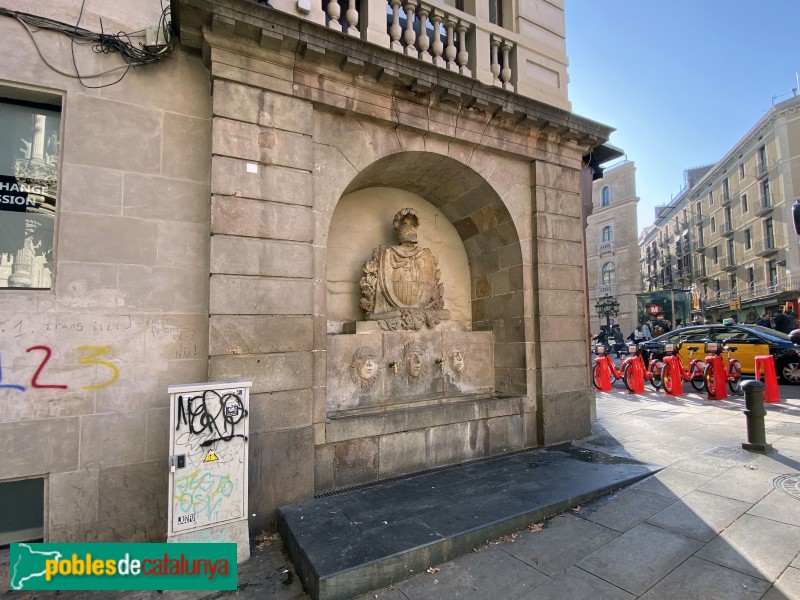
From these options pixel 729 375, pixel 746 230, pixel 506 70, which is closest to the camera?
pixel 506 70

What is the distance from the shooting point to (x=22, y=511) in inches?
145

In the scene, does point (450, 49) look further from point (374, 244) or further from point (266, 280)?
point (266, 280)

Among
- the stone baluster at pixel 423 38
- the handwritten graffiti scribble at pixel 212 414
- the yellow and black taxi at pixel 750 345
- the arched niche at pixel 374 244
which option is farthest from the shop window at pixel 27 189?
the yellow and black taxi at pixel 750 345

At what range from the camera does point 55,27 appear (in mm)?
3895

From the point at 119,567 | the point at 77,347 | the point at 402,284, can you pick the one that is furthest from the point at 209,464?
the point at 402,284

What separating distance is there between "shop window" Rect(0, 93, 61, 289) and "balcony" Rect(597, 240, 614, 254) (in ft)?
170

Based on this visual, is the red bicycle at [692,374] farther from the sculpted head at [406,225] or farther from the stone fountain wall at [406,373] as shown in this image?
the sculpted head at [406,225]

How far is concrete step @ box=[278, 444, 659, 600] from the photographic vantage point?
3.11 meters

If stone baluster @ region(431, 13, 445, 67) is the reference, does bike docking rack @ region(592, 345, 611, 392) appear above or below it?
below

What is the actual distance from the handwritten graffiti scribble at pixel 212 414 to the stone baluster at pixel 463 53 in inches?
215

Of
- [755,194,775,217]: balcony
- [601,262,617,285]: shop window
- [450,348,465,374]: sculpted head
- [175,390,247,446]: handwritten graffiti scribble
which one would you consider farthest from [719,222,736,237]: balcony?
[175,390,247,446]: handwritten graffiti scribble

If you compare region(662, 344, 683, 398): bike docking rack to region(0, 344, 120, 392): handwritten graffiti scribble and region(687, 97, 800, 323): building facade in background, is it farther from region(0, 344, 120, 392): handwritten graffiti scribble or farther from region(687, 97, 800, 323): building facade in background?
region(687, 97, 800, 323): building facade in background

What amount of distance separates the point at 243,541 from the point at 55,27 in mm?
5206

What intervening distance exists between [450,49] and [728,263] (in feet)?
155
